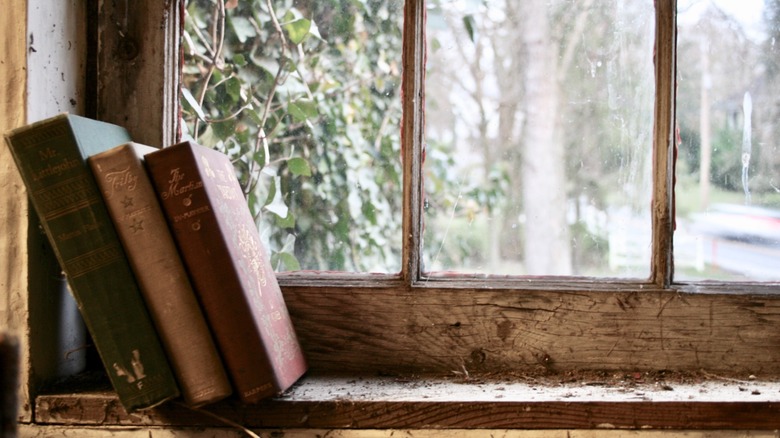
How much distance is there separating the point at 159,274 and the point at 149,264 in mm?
17

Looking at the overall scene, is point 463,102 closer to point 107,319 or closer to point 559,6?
point 559,6

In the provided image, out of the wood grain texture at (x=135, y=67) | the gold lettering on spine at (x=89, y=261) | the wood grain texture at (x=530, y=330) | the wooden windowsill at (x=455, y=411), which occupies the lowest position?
A: the wooden windowsill at (x=455, y=411)

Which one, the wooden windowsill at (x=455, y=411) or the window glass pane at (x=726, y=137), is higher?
the window glass pane at (x=726, y=137)

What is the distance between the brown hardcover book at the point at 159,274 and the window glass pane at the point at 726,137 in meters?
0.70

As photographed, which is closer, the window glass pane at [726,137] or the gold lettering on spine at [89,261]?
the gold lettering on spine at [89,261]

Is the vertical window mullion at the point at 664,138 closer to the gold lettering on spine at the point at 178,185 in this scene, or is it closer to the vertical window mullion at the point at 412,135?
the vertical window mullion at the point at 412,135

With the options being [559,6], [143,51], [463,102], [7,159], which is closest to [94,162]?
[7,159]

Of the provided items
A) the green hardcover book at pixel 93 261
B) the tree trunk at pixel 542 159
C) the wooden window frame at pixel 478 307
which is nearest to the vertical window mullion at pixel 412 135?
the wooden window frame at pixel 478 307

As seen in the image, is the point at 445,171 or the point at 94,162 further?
the point at 445,171

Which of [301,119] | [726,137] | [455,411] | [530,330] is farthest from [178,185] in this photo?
[726,137]

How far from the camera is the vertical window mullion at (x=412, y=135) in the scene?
3.14ft

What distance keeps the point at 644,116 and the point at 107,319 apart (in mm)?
808

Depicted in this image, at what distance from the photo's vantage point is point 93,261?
0.72 m

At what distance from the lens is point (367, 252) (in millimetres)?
984
